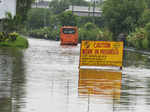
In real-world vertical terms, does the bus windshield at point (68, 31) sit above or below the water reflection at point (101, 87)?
below

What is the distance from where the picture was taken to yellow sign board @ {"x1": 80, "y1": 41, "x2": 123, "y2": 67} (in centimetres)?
2595

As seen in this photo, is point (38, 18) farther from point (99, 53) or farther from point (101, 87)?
point (101, 87)

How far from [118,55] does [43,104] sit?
1395 cm

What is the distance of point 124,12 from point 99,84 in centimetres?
5967

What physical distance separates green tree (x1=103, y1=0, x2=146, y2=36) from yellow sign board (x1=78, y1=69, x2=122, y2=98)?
53.7 m

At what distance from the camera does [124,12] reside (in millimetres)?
77312

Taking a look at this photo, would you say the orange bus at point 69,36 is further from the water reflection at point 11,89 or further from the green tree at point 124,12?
the water reflection at point 11,89

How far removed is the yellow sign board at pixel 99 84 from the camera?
52.2 feet

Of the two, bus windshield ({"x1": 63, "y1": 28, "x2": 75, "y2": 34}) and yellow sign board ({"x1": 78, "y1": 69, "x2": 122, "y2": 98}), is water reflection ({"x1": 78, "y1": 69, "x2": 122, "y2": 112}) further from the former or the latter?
bus windshield ({"x1": 63, "y1": 28, "x2": 75, "y2": 34})

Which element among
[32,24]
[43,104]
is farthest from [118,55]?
[32,24]

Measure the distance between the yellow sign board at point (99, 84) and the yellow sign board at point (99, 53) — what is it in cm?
248

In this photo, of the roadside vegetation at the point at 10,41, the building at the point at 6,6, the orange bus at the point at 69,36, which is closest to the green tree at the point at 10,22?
the roadside vegetation at the point at 10,41

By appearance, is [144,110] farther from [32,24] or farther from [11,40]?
[32,24]

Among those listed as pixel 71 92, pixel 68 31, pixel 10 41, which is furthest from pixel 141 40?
pixel 71 92
